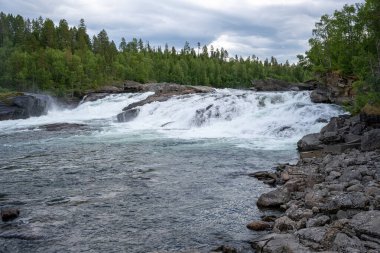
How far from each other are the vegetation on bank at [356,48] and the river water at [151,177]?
4.18m

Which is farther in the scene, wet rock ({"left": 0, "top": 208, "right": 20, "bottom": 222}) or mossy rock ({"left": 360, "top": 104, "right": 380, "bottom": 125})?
mossy rock ({"left": 360, "top": 104, "right": 380, "bottom": 125})

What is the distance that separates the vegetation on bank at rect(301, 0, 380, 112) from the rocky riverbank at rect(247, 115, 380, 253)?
12.2ft

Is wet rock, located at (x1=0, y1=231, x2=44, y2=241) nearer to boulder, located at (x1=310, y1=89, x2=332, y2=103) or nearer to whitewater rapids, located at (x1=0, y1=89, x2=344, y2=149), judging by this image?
whitewater rapids, located at (x1=0, y1=89, x2=344, y2=149)

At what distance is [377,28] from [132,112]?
84.9 feet

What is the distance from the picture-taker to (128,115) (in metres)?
43.0

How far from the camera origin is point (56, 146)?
86.8 ft

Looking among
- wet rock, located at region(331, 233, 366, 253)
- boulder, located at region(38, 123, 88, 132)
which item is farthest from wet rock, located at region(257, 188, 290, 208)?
boulder, located at region(38, 123, 88, 132)

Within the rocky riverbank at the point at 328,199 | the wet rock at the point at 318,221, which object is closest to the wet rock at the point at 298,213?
the rocky riverbank at the point at 328,199

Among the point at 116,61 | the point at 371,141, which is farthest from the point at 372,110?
the point at 116,61

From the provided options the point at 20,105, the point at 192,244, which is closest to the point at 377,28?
the point at 192,244

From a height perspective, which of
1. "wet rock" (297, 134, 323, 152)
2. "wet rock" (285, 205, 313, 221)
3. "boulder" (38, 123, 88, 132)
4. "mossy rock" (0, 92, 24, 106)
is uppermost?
"mossy rock" (0, 92, 24, 106)

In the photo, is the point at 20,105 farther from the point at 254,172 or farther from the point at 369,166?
the point at 369,166

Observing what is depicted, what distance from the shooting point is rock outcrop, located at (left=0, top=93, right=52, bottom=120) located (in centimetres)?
4791

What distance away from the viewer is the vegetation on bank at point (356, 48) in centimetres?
2453
